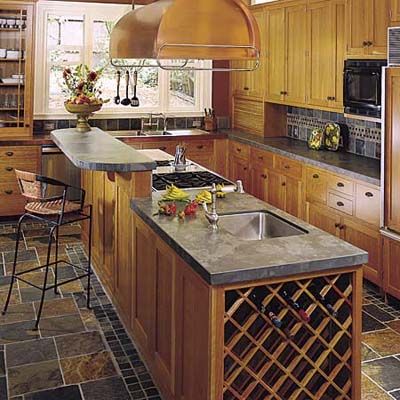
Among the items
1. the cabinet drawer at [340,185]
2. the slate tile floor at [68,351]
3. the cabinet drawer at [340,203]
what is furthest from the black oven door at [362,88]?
the slate tile floor at [68,351]

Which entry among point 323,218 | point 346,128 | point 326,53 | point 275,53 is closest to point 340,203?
point 323,218

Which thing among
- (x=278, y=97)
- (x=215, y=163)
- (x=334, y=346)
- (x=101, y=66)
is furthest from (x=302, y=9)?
(x=334, y=346)

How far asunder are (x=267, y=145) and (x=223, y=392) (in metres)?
4.08

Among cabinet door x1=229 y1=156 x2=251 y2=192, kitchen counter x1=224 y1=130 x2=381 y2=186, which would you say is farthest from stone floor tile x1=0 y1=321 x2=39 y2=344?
cabinet door x1=229 y1=156 x2=251 y2=192

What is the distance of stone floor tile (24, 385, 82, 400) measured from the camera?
299cm

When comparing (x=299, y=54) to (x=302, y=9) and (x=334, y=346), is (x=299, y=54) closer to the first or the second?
(x=302, y=9)

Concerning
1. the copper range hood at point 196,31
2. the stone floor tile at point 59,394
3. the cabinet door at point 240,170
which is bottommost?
the stone floor tile at point 59,394

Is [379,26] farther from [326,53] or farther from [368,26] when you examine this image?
[326,53]

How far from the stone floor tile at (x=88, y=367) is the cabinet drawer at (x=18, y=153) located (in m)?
3.47

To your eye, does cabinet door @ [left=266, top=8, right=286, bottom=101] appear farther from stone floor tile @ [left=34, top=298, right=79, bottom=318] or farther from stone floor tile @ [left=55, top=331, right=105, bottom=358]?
stone floor tile @ [left=55, top=331, right=105, bottom=358]

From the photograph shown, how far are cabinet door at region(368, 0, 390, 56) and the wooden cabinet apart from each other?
1.93 ft

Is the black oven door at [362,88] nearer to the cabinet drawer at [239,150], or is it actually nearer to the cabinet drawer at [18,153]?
the cabinet drawer at [239,150]

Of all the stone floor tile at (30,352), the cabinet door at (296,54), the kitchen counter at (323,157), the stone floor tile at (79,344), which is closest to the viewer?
the stone floor tile at (30,352)

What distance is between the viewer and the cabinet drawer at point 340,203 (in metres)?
4.69
